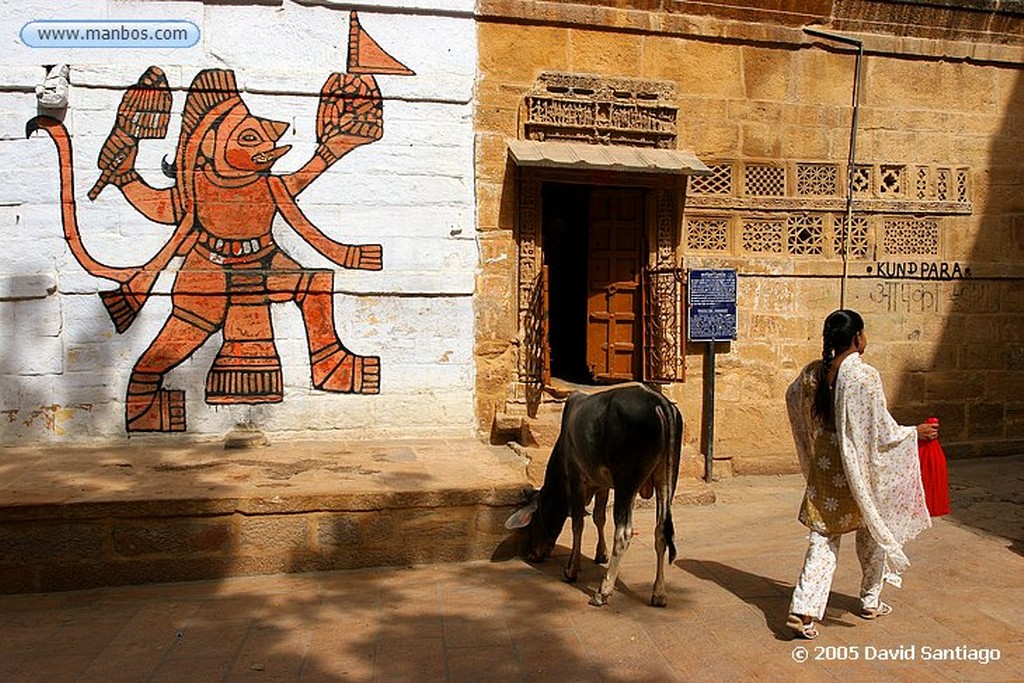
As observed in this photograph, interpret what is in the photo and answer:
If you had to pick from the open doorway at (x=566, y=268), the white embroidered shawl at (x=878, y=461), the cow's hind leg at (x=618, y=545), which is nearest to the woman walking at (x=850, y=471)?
the white embroidered shawl at (x=878, y=461)

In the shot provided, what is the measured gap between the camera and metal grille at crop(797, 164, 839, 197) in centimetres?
767

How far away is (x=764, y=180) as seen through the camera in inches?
299

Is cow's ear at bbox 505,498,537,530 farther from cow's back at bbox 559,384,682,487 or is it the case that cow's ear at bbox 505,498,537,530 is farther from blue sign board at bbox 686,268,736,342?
blue sign board at bbox 686,268,736,342

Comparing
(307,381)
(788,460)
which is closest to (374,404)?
(307,381)

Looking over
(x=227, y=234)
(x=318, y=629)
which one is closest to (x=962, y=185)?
(x=227, y=234)

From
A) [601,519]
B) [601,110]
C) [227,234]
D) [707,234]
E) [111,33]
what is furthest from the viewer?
[707,234]

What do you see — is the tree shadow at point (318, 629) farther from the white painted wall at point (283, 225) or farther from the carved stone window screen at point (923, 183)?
the carved stone window screen at point (923, 183)

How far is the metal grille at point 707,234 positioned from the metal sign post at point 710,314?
26 centimetres

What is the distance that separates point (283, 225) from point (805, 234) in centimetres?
484

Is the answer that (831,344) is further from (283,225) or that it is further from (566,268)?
(566,268)

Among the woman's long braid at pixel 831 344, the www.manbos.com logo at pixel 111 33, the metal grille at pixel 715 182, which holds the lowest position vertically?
the woman's long braid at pixel 831 344

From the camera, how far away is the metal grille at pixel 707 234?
7488mm

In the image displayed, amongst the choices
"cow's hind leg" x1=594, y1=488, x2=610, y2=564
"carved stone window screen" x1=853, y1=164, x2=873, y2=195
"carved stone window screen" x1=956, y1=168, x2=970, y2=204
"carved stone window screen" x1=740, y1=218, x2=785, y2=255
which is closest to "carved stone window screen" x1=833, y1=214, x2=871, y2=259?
"carved stone window screen" x1=853, y1=164, x2=873, y2=195

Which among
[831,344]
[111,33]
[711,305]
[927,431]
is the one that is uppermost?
[111,33]
